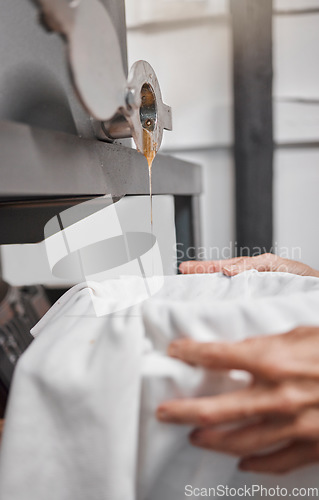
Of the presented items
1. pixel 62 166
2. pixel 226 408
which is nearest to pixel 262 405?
pixel 226 408

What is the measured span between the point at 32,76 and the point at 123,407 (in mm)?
315

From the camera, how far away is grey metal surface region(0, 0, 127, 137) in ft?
1.14

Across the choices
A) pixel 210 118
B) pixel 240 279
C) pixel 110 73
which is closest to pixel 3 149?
pixel 110 73

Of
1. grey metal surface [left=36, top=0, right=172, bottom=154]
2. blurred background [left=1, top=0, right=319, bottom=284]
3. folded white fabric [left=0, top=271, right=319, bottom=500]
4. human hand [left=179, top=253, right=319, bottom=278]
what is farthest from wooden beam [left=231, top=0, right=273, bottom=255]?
folded white fabric [left=0, top=271, right=319, bottom=500]

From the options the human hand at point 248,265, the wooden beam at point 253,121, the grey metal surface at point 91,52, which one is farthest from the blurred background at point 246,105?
the grey metal surface at point 91,52

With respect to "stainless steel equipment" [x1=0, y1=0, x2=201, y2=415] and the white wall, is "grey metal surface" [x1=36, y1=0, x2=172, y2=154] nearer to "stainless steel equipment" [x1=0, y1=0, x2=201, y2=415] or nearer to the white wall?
"stainless steel equipment" [x1=0, y1=0, x2=201, y2=415]

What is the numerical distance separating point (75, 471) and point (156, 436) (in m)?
0.06

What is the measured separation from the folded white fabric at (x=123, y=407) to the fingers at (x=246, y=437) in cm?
1

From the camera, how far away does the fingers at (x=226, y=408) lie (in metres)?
0.21

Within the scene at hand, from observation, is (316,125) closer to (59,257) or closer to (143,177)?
(143,177)

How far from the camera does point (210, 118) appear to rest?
4.50ft

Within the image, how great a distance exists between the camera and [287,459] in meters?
0.23

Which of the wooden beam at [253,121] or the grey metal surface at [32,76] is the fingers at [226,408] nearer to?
the grey metal surface at [32,76]

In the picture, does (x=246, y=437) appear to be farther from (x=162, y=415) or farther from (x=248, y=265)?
(x=248, y=265)
